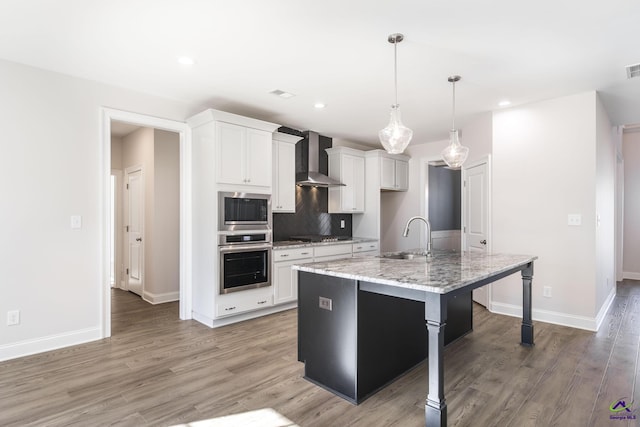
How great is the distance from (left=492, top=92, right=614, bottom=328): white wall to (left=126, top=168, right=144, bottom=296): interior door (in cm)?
494

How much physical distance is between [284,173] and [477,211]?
2.68 meters

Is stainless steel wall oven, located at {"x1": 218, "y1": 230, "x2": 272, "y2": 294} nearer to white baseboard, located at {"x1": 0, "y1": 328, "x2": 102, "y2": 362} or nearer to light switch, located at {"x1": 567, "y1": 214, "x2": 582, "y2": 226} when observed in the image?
white baseboard, located at {"x1": 0, "y1": 328, "x2": 102, "y2": 362}

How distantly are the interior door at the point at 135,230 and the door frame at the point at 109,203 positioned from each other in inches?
57.5

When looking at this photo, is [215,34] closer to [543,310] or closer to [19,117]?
[19,117]

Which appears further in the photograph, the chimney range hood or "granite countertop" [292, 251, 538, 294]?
the chimney range hood

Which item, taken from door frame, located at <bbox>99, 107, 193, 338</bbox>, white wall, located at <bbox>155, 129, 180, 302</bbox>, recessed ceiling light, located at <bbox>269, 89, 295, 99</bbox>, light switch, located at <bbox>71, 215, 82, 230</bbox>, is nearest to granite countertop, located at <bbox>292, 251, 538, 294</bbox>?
recessed ceiling light, located at <bbox>269, 89, 295, 99</bbox>

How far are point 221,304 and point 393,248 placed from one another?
3846mm

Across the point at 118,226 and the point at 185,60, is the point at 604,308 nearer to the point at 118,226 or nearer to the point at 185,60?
the point at 185,60

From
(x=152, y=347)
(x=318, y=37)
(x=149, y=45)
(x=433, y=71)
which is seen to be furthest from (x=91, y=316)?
(x=433, y=71)

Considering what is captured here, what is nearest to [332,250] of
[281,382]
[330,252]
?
[330,252]

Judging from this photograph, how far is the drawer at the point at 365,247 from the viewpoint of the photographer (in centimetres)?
534

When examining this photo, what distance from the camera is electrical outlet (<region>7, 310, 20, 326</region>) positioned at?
2987mm

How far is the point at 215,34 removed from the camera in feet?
8.45

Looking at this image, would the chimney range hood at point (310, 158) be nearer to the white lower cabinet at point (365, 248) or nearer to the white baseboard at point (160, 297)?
the white lower cabinet at point (365, 248)
